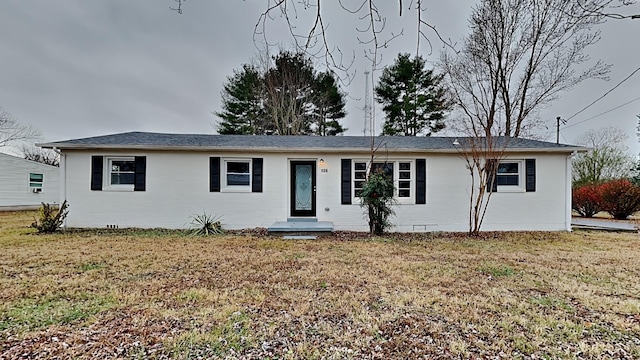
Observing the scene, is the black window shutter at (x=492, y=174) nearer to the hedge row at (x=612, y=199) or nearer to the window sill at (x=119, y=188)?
the hedge row at (x=612, y=199)

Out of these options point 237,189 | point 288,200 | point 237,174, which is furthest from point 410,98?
point 237,189

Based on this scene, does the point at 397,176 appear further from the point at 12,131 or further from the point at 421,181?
the point at 12,131

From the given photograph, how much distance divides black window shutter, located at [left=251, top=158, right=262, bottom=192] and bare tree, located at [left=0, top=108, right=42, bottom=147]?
22973 mm

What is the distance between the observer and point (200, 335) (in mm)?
2609

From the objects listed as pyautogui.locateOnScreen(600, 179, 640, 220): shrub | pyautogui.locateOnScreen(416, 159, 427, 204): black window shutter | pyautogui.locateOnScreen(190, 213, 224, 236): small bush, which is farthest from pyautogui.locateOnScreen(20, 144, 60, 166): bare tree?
pyautogui.locateOnScreen(600, 179, 640, 220): shrub

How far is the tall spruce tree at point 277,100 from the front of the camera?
688 inches

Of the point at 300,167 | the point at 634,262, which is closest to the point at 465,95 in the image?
the point at 300,167

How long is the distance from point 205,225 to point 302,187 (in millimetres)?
3205

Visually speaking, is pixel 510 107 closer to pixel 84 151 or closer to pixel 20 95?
pixel 84 151

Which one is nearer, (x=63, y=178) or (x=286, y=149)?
(x=63, y=178)

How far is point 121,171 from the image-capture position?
9.08m

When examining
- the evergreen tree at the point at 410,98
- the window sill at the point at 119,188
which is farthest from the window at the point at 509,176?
the window sill at the point at 119,188

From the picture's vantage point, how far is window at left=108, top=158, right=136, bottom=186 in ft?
29.6

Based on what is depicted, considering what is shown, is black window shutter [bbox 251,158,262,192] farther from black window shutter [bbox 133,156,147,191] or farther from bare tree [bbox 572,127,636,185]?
bare tree [bbox 572,127,636,185]
